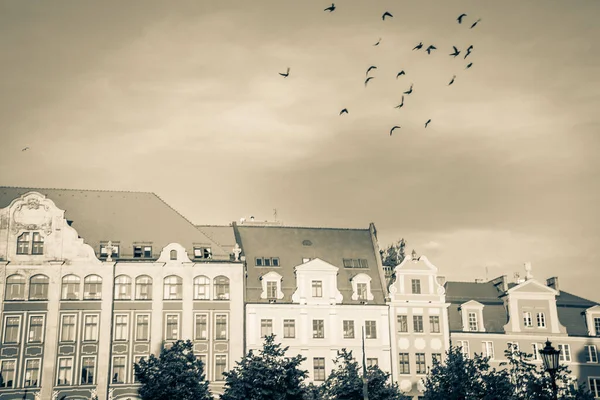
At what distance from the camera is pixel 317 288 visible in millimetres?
67125

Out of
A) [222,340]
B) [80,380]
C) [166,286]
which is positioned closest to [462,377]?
[222,340]

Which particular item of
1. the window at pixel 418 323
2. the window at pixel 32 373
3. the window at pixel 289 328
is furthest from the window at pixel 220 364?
the window at pixel 418 323

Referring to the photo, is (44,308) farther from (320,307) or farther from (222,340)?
(320,307)

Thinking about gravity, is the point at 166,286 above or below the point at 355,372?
above

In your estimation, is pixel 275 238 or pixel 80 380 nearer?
pixel 80 380

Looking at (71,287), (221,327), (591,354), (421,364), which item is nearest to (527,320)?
(591,354)

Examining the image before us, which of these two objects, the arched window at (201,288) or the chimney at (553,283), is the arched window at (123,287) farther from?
the chimney at (553,283)

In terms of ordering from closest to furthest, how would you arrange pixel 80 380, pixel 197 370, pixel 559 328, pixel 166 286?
pixel 197 370 → pixel 80 380 → pixel 166 286 → pixel 559 328

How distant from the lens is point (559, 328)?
69625 millimetres

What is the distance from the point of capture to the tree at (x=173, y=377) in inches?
2013

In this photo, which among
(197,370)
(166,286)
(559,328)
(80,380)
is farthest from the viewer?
(559,328)

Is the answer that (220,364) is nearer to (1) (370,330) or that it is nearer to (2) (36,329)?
(1) (370,330)

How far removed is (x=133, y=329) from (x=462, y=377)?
90.0 feet

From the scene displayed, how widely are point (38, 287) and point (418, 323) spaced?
33.6 m
